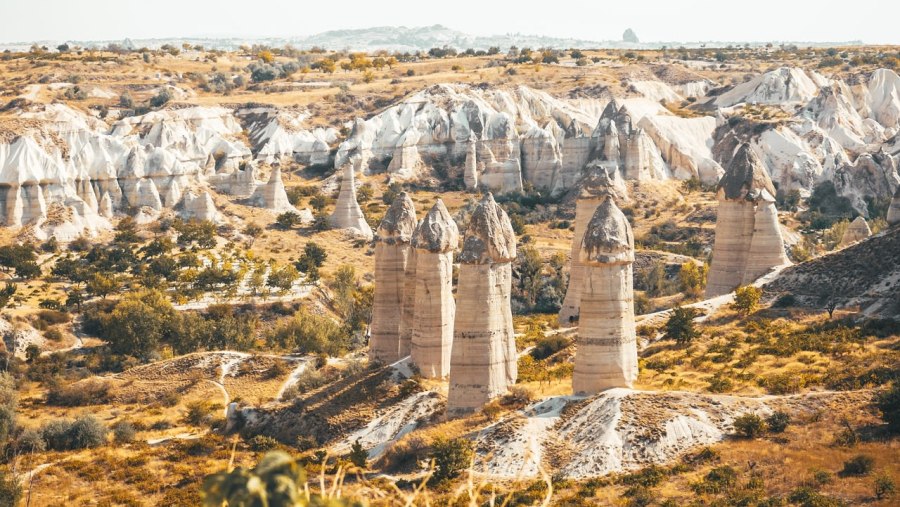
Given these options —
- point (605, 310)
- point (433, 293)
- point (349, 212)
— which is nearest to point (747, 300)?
point (605, 310)

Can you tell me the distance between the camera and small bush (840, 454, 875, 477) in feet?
86.3

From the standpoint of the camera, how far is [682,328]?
38.9 metres

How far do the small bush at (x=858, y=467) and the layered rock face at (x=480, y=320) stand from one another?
10406 millimetres

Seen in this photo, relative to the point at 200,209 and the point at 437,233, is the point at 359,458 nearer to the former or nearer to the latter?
the point at 437,233

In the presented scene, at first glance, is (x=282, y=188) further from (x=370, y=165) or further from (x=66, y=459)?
(x=66, y=459)

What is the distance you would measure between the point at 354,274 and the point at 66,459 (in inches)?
1105

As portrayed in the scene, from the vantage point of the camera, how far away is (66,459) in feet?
124

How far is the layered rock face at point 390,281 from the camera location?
39281mm

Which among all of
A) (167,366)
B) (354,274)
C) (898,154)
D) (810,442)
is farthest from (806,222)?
(810,442)

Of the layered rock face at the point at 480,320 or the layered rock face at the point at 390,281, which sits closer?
the layered rock face at the point at 480,320

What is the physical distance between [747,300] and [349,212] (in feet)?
128

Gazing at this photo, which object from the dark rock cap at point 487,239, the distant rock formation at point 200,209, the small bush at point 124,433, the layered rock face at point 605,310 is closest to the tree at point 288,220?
the distant rock formation at point 200,209

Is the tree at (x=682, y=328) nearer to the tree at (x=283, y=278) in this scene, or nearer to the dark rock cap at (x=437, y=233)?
the dark rock cap at (x=437, y=233)

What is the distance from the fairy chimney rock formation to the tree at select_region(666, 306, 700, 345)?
37.8 metres
